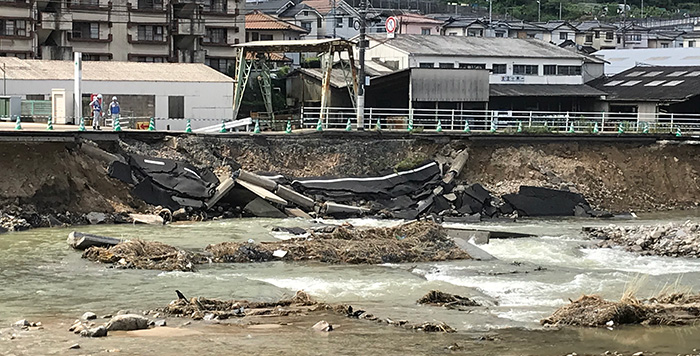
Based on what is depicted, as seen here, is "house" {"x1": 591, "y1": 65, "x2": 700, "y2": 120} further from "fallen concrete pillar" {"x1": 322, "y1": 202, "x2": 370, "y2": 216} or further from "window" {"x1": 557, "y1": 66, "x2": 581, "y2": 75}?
"fallen concrete pillar" {"x1": 322, "y1": 202, "x2": 370, "y2": 216}

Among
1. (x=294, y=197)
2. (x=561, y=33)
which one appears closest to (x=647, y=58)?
→ (x=561, y=33)

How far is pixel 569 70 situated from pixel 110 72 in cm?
2991

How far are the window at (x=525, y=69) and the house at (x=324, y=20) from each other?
2976 centimetres

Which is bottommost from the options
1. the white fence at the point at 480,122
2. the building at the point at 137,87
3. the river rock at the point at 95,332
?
the river rock at the point at 95,332

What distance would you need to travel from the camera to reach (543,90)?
65.8 m

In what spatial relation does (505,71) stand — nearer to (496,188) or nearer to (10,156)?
(496,188)

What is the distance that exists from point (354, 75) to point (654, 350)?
34.0m

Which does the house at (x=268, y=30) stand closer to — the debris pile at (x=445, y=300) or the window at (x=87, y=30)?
the window at (x=87, y=30)

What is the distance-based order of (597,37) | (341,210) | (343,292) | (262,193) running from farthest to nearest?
(597,37), (341,210), (262,193), (343,292)

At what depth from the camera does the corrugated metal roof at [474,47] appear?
65125 mm

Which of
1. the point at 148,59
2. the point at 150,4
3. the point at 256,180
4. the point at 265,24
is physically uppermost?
the point at 150,4

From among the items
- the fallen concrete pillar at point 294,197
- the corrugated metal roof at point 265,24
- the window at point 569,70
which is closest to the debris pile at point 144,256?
the fallen concrete pillar at point 294,197

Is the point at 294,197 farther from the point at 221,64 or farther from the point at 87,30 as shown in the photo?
the point at 221,64

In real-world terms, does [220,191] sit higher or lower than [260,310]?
higher
